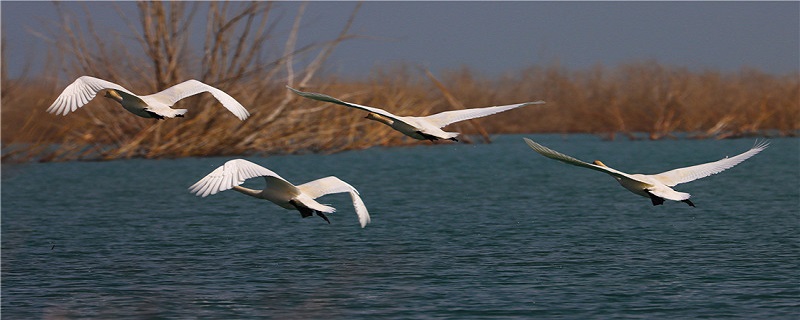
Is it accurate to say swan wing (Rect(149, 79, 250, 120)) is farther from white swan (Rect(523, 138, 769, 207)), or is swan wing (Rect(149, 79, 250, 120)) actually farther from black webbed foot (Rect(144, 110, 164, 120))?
white swan (Rect(523, 138, 769, 207))

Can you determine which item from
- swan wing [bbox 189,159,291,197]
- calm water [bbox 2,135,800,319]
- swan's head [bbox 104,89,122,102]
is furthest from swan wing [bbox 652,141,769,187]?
swan's head [bbox 104,89,122,102]

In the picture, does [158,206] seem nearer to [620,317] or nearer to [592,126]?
[620,317]

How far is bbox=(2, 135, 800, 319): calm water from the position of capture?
10.1m

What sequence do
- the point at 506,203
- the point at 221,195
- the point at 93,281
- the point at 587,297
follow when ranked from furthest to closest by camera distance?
the point at 221,195 < the point at 506,203 < the point at 93,281 < the point at 587,297

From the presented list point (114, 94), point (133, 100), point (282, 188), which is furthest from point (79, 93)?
point (282, 188)

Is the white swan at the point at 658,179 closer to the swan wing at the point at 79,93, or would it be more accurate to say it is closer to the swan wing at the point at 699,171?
the swan wing at the point at 699,171

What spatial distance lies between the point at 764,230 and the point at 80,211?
37.8ft

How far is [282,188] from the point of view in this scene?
31.7ft

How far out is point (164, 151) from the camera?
101ft

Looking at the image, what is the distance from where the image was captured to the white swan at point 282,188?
331 inches

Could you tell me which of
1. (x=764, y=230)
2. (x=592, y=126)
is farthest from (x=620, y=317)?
(x=592, y=126)

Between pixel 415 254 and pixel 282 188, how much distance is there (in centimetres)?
387

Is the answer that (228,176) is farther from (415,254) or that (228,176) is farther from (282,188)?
(415,254)

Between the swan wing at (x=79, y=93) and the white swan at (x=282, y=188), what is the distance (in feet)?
4.26
